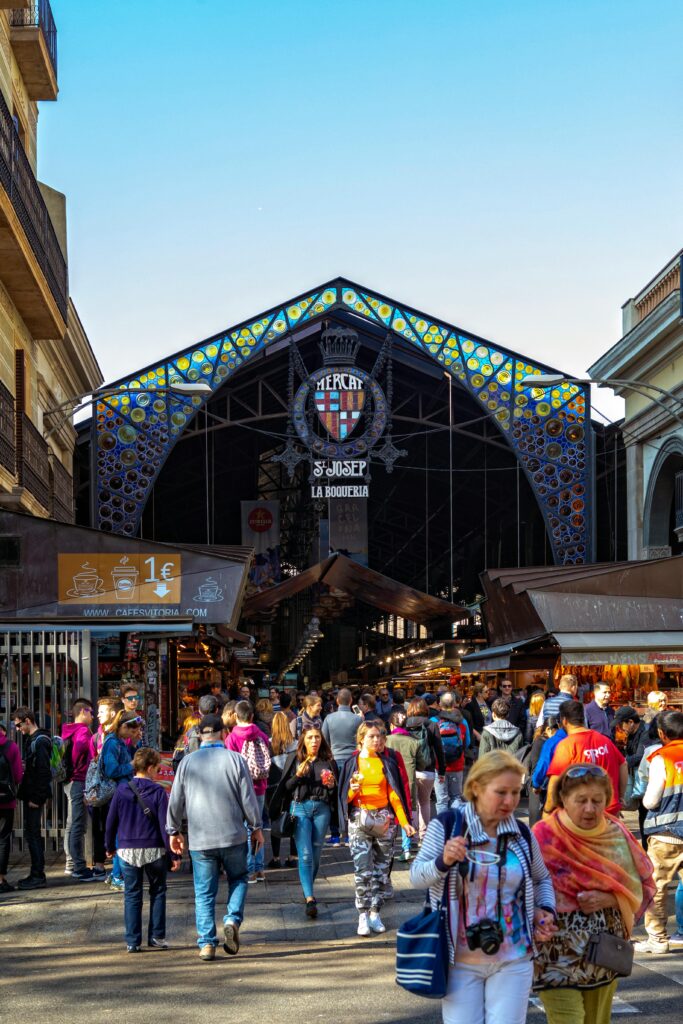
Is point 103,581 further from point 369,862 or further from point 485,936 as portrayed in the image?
point 485,936

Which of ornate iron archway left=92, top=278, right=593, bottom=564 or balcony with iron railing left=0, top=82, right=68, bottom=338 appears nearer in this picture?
balcony with iron railing left=0, top=82, right=68, bottom=338

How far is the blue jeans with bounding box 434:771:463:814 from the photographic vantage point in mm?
15159

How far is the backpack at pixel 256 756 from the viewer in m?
12.6

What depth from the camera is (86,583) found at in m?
19.3

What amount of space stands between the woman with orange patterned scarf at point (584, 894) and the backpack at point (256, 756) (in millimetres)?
7229

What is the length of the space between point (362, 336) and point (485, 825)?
28.5m

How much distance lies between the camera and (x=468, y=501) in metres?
40.2

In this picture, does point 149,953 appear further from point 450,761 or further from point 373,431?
point 373,431

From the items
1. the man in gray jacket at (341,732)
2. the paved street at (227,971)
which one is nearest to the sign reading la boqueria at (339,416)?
the man in gray jacket at (341,732)

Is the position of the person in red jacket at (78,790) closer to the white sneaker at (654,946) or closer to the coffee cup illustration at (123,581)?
the white sneaker at (654,946)

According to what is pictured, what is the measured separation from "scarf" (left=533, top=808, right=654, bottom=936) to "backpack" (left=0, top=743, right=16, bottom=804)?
25.0ft

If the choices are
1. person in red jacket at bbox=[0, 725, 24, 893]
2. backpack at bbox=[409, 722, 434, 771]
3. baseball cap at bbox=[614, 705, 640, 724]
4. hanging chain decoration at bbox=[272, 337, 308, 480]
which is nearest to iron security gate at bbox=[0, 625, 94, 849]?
person in red jacket at bbox=[0, 725, 24, 893]

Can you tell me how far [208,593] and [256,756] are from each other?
706 centimetres

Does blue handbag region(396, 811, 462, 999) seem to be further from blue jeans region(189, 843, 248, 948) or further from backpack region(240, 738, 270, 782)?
backpack region(240, 738, 270, 782)
